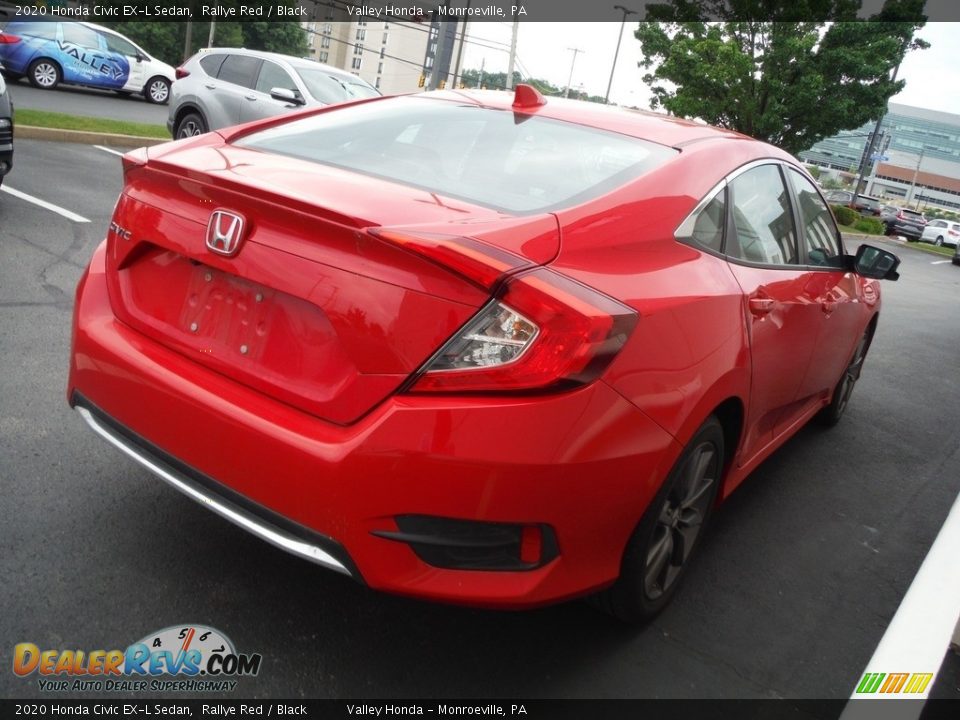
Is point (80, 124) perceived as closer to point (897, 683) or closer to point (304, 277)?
point (304, 277)

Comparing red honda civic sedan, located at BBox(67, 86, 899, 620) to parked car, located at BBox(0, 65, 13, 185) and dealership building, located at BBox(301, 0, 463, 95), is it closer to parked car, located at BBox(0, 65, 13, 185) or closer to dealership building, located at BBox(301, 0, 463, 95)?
parked car, located at BBox(0, 65, 13, 185)

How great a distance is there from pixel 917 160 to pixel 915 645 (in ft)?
491

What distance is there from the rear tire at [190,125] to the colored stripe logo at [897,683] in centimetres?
1208

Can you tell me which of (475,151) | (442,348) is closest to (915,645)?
(442,348)

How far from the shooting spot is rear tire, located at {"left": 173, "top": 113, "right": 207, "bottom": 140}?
1260cm

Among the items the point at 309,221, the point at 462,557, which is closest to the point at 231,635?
the point at 462,557

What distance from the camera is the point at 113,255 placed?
279cm

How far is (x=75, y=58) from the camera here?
64.1 feet

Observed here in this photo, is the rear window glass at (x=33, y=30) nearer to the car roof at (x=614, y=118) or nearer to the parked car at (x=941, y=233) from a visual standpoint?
the car roof at (x=614, y=118)

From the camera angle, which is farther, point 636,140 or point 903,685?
point 636,140

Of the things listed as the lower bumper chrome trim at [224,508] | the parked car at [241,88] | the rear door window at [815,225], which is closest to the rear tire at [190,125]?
the parked car at [241,88]

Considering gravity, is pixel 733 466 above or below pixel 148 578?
above

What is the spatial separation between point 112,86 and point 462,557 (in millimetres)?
21481

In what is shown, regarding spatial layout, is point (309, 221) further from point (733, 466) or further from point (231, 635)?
point (733, 466)
